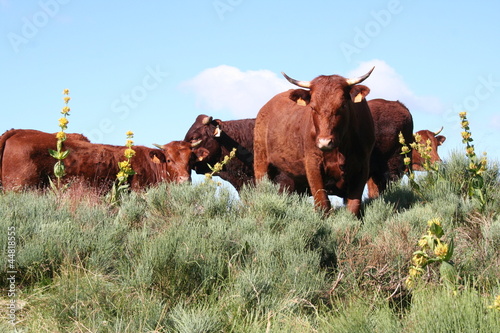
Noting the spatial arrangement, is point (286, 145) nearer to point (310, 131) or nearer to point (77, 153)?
point (310, 131)

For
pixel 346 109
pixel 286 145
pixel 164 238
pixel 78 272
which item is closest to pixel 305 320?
pixel 164 238

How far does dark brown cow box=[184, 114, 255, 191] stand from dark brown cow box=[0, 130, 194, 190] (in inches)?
97.4

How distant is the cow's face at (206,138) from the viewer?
16000mm

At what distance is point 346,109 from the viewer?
27.8 feet

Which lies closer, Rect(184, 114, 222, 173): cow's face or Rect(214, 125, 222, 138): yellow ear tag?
Rect(184, 114, 222, 173): cow's face

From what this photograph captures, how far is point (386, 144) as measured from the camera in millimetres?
12039

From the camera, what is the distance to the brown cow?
8.31m

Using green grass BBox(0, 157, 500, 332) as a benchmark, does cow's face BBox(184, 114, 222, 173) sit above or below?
above

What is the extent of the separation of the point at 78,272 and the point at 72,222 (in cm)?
121

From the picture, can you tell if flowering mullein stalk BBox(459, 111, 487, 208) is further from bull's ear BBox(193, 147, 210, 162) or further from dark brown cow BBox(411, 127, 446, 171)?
dark brown cow BBox(411, 127, 446, 171)

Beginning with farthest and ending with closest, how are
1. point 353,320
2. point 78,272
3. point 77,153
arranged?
point 77,153
point 78,272
point 353,320

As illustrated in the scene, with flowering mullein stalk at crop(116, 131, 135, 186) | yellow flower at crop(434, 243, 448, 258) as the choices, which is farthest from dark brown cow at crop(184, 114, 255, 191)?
yellow flower at crop(434, 243, 448, 258)

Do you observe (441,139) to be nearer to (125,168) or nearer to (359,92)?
(359,92)

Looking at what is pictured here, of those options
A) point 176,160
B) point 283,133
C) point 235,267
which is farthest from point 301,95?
point 176,160
